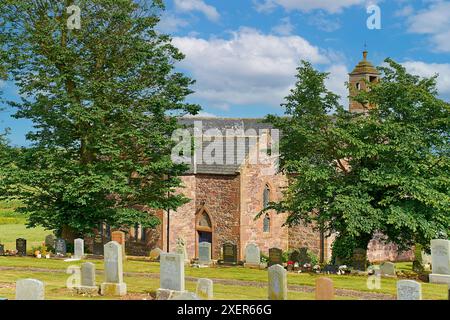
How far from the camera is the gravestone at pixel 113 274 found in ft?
58.0

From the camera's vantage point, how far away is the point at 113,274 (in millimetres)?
17891

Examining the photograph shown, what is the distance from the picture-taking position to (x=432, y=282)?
21.1 metres

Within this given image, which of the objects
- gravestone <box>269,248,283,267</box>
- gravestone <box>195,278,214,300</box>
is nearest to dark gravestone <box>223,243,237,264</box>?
gravestone <box>269,248,283,267</box>

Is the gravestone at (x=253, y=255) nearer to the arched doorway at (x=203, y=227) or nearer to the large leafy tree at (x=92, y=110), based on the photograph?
the large leafy tree at (x=92, y=110)

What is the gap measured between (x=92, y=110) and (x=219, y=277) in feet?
34.4

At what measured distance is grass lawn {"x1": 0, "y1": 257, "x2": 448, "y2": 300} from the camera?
59.4 ft

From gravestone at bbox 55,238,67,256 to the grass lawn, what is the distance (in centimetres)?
163

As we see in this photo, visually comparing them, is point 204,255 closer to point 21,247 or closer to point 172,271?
point 172,271

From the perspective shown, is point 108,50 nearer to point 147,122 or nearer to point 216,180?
point 147,122

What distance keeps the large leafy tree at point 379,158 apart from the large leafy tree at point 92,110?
24.5 feet

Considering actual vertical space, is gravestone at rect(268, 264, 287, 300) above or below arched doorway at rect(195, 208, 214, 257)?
below

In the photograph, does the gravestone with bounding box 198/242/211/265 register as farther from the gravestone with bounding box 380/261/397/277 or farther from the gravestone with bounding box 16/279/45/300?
the gravestone with bounding box 16/279/45/300

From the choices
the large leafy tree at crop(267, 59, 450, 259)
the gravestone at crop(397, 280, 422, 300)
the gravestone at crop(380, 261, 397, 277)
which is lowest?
the gravestone at crop(380, 261, 397, 277)
